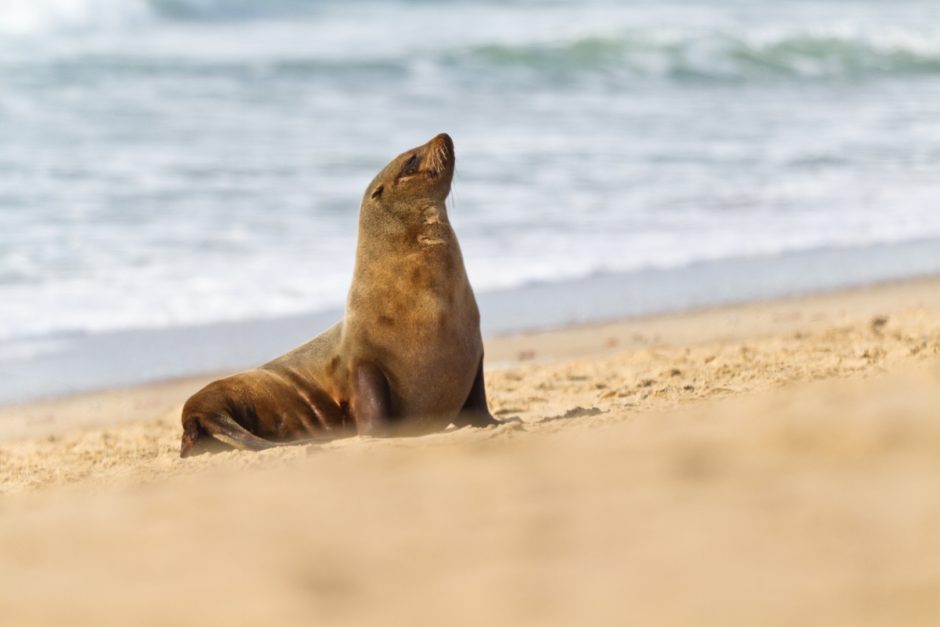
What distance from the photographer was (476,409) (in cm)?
566

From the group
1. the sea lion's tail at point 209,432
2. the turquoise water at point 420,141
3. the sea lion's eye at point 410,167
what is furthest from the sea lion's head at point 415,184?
the turquoise water at point 420,141

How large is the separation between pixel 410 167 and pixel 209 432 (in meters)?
1.29

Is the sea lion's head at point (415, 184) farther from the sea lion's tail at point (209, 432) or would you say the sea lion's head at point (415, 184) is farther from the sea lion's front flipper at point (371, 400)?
the sea lion's tail at point (209, 432)

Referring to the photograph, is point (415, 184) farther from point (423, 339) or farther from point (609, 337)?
point (609, 337)

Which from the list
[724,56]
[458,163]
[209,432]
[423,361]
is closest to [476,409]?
[423,361]

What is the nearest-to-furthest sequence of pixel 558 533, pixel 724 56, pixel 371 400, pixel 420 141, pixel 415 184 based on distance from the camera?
1. pixel 558 533
2. pixel 371 400
3. pixel 415 184
4. pixel 420 141
5. pixel 724 56

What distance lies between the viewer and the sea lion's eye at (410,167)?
5.80 meters

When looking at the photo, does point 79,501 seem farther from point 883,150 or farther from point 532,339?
point 883,150

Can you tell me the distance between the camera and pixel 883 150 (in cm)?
1413

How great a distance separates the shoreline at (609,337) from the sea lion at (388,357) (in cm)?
142

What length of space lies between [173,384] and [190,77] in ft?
42.2

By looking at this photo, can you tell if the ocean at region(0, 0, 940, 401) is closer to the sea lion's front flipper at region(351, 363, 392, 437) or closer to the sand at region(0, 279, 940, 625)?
the sea lion's front flipper at region(351, 363, 392, 437)

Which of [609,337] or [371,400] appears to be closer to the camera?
[371,400]

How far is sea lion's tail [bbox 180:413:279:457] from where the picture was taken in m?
5.58
